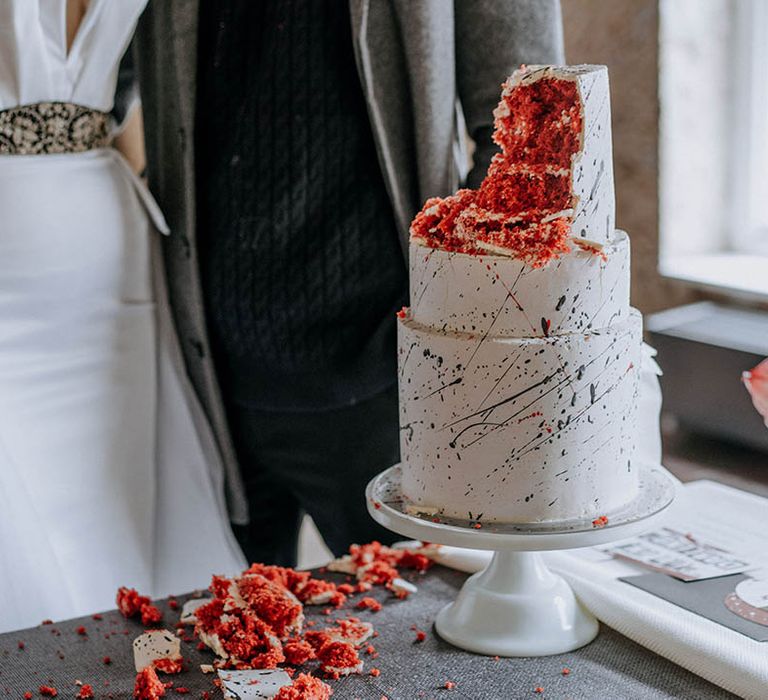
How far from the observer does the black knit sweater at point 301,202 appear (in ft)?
4.65

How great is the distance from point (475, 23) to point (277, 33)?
0.87ft

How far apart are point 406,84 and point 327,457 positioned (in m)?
0.52

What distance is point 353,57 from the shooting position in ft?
4.66

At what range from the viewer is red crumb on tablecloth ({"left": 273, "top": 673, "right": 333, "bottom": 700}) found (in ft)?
3.05

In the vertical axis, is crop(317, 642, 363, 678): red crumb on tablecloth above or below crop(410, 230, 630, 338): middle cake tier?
below

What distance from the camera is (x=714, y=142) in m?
1.99

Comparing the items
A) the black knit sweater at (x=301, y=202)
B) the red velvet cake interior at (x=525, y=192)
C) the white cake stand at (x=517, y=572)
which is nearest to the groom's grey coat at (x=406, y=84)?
the black knit sweater at (x=301, y=202)

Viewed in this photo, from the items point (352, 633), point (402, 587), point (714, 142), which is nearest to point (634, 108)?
point (714, 142)

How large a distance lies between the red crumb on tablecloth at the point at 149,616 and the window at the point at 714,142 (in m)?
1.16

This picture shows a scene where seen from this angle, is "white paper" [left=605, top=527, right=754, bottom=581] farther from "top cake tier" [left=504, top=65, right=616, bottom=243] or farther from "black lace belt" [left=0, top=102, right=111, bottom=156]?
"black lace belt" [left=0, top=102, right=111, bottom=156]

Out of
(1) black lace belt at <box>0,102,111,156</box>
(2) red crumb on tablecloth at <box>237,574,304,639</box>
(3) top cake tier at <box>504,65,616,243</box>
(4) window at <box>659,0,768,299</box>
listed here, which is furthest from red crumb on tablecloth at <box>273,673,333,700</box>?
(4) window at <box>659,0,768,299</box>

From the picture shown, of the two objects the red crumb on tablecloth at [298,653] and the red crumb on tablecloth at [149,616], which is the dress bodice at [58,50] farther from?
the red crumb on tablecloth at [298,653]

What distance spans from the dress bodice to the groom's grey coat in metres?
0.07

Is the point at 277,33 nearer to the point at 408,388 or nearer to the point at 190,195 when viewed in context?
the point at 190,195
